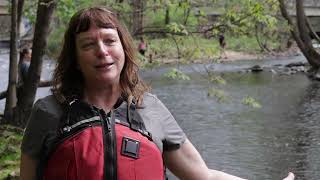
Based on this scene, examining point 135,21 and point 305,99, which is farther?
point 305,99

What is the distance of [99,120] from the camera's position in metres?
1.85

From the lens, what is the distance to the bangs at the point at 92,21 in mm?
1965

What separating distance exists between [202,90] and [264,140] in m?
8.04

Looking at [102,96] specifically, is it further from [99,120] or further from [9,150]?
[9,150]

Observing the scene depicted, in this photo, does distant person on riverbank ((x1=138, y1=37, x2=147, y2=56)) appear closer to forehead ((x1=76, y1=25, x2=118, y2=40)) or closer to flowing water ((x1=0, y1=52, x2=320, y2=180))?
flowing water ((x1=0, y1=52, x2=320, y2=180))

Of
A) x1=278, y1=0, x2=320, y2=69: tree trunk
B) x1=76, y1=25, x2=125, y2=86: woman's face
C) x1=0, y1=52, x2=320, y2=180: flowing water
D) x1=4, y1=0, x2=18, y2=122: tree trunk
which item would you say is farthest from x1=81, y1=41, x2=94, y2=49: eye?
x1=278, y1=0, x2=320, y2=69: tree trunk

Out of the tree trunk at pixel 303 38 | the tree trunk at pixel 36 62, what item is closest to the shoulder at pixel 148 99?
the tree trunk at pixel 36 62

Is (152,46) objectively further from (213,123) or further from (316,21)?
(316,21)

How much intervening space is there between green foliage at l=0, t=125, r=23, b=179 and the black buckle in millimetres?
4716

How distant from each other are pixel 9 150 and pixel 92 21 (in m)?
6.13

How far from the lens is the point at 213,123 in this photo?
Answer: 14.3 metres

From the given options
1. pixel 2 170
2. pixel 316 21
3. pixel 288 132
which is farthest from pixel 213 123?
pixel 316 21

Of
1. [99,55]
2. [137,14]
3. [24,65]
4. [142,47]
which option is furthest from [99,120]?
[24,65]

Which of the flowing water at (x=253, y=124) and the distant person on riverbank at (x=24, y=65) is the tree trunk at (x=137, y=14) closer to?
the flowing water at (x=253, y=124)
